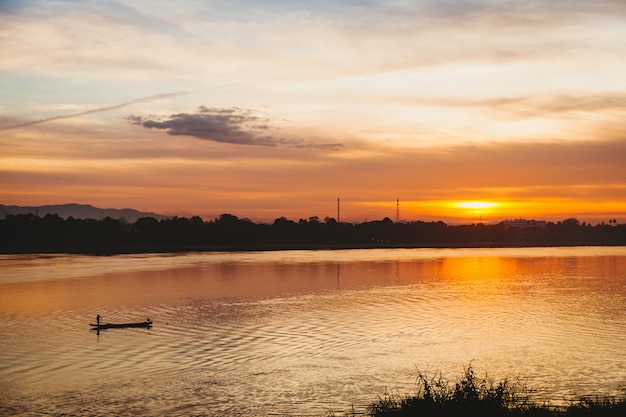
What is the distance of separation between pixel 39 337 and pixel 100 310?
16.4m

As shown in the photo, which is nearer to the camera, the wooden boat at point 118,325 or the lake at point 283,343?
the lake at point 283,343

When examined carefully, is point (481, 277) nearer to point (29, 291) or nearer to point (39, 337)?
point (29, 291)

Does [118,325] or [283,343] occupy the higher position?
[118,325]

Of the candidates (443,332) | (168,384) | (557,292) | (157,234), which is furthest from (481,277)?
(157,234)

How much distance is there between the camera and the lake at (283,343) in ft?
101

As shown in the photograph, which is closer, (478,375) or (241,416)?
(241,416)

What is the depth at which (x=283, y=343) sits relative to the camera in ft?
145

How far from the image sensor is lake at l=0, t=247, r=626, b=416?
30688 millimetres

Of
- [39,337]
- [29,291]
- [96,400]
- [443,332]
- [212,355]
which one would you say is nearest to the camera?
[96,400]

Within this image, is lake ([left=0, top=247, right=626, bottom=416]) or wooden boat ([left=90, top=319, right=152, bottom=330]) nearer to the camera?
lake ([left=0, top=247, right=626, bottom=416])

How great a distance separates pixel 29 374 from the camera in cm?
3509

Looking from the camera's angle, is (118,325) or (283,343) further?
(118,325)

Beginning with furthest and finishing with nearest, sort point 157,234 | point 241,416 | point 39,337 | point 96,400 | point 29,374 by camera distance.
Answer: point 157,234, point 39,337, point 29,374, point 96,400, point 241,416

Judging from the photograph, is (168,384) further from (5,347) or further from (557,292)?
(557,292)
